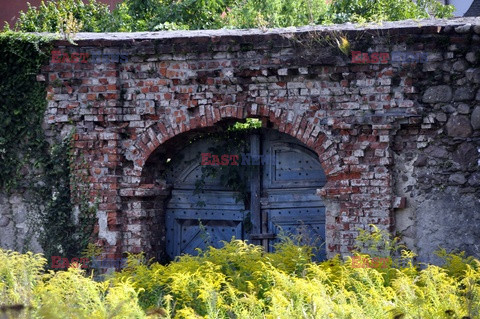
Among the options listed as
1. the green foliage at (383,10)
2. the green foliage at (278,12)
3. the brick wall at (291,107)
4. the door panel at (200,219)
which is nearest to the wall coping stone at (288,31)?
the brick wall at (291,107)

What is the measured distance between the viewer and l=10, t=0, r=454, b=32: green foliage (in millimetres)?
14289

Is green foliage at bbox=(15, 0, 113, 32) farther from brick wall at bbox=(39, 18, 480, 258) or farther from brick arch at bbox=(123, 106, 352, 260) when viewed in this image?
brick arch at bbox=(123, 106, 352, 260)

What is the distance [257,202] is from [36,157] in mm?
2470

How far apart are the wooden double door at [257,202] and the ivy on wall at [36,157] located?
43.1 inches

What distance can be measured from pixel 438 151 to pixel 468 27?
124cm

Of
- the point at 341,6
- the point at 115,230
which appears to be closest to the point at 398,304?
the point at 115,230

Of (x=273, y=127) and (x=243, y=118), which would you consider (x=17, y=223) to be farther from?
(x=273, y=127)

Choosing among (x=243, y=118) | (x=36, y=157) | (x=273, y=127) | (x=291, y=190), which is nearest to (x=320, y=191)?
(x=291, y=190)

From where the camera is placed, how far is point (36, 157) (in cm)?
855

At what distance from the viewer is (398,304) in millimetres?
5352

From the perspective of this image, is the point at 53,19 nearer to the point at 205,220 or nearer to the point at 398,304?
the point at 205,220

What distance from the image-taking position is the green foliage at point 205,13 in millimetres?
14289

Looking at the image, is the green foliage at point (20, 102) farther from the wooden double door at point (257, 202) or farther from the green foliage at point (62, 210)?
the wooden double door at point (257, 202)

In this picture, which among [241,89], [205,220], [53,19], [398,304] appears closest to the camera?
[398,304]
